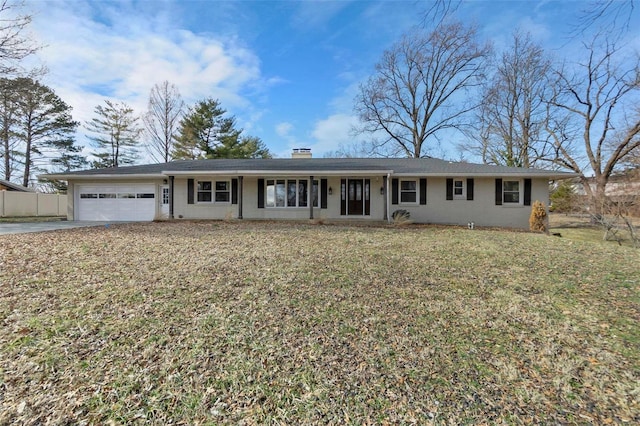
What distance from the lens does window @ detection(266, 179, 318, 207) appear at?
44.7 ft

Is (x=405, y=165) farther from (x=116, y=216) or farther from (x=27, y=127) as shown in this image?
(x=27, y=127)

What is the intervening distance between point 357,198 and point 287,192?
331cm

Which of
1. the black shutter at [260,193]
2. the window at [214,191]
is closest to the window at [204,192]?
the window at [214,191]

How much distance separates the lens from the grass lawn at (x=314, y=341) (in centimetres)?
213

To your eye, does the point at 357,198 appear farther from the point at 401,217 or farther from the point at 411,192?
the point at 411,192

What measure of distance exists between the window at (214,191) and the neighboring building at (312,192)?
0.15ft

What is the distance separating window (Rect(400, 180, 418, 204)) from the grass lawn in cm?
773

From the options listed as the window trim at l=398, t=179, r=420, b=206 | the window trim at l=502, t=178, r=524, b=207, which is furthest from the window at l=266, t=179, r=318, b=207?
the window trim at l=502, t=178, r=524, b=207

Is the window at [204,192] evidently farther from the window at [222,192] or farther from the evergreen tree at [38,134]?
the evergreen tree at [38,134]

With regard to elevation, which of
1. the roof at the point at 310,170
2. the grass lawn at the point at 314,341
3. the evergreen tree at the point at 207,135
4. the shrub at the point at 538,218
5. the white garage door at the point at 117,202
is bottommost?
the grass lawn at the point at 314,341

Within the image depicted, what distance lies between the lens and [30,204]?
1977 centimetres

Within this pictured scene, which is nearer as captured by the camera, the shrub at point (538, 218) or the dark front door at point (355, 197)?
the shrub at point (538, 218)

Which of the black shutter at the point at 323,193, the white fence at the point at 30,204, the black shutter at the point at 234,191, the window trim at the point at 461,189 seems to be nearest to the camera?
the window trim at the point at 461,189

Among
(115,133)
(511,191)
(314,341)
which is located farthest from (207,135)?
(314,341)
